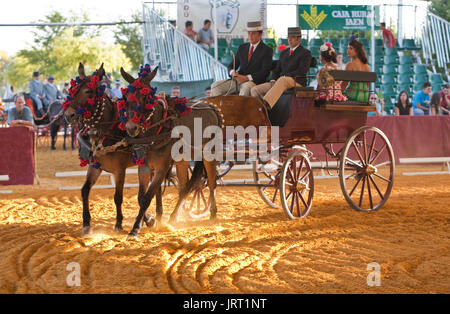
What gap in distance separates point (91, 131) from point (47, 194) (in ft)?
16.0

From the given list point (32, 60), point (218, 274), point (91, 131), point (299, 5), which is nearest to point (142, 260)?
point (218, 274)

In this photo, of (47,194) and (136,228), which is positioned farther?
(47,194)

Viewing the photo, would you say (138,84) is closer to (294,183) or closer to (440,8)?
(294,183)

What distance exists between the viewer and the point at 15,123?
15344 millimetres

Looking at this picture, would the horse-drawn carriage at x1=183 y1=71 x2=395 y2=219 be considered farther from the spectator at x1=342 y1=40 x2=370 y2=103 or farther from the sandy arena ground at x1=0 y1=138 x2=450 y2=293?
the sandy arena ground at x1=0 y1=138 x2=450 y2=293

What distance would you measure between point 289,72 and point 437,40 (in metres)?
16.2

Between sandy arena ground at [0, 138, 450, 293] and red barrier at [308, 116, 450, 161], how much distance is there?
4.31m

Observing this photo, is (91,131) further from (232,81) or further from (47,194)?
(47,194)

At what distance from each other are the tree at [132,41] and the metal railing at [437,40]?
31.5m

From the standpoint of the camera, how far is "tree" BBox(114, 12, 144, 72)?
51344mm

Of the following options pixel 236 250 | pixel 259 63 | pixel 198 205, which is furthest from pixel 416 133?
pixel 236 250

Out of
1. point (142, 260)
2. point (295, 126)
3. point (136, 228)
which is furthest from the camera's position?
point (295, 126)

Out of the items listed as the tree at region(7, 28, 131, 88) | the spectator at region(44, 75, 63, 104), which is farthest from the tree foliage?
the spectator at region(44, 75, 63, 104)

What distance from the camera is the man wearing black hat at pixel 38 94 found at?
22.3 m
